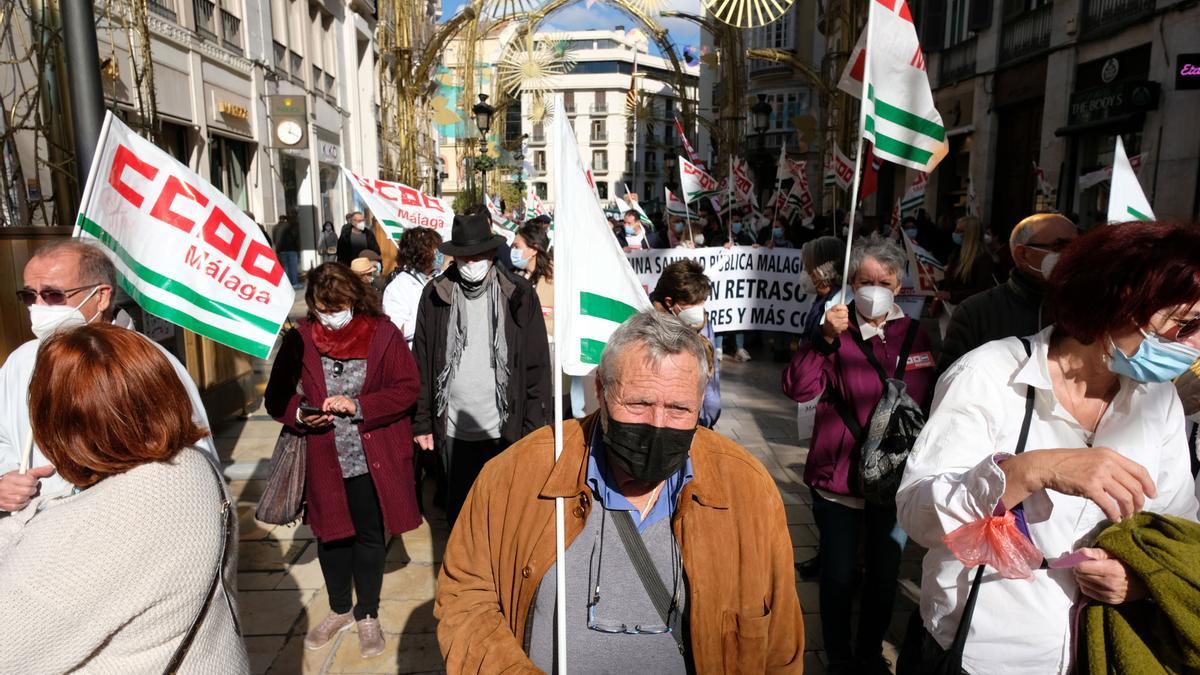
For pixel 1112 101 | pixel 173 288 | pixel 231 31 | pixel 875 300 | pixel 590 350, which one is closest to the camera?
pixel 590 350

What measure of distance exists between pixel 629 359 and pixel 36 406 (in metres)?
1.40

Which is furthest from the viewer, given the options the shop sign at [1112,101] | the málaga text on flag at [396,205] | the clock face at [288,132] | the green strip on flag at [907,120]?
the clock face at [288,132]

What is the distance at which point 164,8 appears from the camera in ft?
43.9

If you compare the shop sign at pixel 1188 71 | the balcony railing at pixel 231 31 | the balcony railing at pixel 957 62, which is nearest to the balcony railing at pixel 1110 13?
the shop sign at pixel 1188 71

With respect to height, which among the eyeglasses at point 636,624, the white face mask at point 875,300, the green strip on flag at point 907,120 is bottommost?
the eyeglasses at point 636,624

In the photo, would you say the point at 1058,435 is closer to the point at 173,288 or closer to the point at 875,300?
the point at 875,300

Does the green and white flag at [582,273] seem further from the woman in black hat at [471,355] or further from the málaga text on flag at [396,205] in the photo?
the málaga text on flag at [396,205]

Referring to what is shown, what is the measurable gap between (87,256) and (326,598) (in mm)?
2171

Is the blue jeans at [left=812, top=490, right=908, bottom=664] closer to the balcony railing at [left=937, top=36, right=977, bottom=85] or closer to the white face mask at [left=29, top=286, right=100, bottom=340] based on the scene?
the white face mask at [left=29, top=286, right=100, bottom=340]

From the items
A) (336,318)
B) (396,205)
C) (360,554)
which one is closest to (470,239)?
(336,318)

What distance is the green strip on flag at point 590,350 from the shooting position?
2.26 m

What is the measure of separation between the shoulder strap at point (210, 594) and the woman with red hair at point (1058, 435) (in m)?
1.70

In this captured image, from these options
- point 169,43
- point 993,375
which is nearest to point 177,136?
point 169,43

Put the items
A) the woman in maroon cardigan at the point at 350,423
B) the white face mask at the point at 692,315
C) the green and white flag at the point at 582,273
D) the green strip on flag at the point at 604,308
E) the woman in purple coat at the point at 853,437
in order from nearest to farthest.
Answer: the green and white flag at the point at 582,273 → the green strip on flag at the point at 604,308 → the woman in purple coat at the point at 853,437 → the woman in maroon cardigan at the point at 350,423 → the white face mask at the point at 692,315
